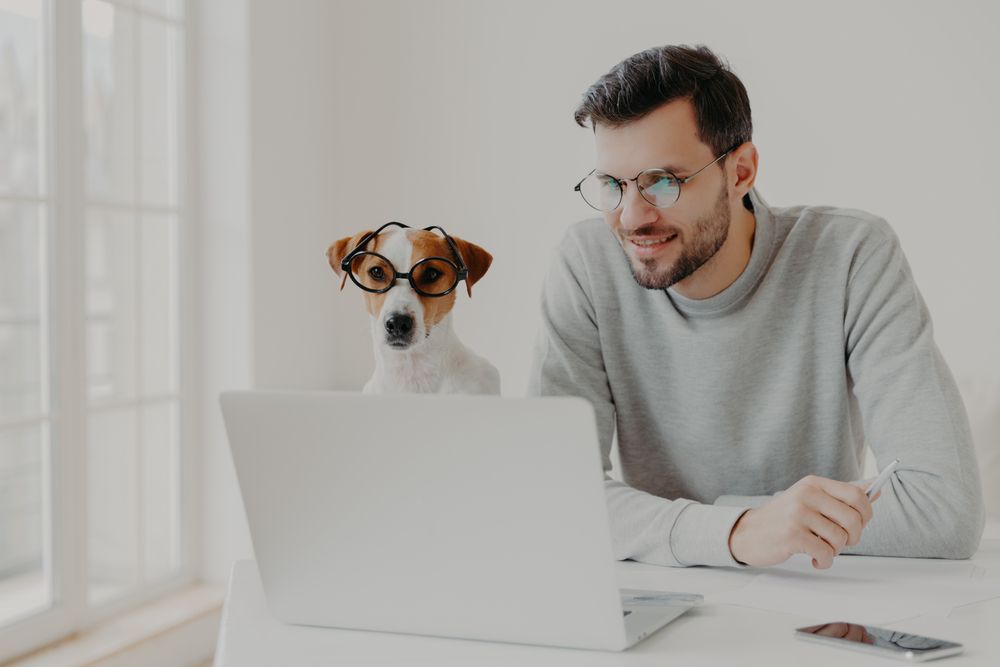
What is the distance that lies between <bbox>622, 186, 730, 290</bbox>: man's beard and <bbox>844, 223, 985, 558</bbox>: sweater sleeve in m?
0.21

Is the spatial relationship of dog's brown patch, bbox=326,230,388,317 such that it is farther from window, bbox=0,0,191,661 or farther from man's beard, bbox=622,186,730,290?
window, bbox=0,0,191,661

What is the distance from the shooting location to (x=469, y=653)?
2.71 feet

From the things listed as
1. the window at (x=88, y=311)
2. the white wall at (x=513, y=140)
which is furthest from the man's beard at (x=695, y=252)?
the window at (x=88, y=311)

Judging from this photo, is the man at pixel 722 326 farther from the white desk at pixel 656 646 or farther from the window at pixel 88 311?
the window at pixel 88 311

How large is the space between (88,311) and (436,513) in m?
2.03

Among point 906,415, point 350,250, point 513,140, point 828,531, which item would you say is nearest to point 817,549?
point 828,531

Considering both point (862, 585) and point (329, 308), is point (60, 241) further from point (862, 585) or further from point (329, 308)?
point (862, 585)

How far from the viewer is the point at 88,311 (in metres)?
2.55

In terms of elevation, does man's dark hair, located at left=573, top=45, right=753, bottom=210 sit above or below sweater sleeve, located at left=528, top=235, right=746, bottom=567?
above

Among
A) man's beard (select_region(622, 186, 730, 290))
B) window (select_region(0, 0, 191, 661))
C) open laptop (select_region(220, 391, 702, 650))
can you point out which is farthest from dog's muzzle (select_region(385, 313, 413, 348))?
window (select_region(0, 0, 191, 661))

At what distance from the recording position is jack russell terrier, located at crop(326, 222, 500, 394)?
1016 mm

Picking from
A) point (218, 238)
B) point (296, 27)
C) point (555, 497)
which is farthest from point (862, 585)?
point (296, 27)

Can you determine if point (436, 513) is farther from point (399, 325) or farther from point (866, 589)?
point (866, 589)

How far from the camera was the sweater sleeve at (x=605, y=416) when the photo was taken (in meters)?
1.11
